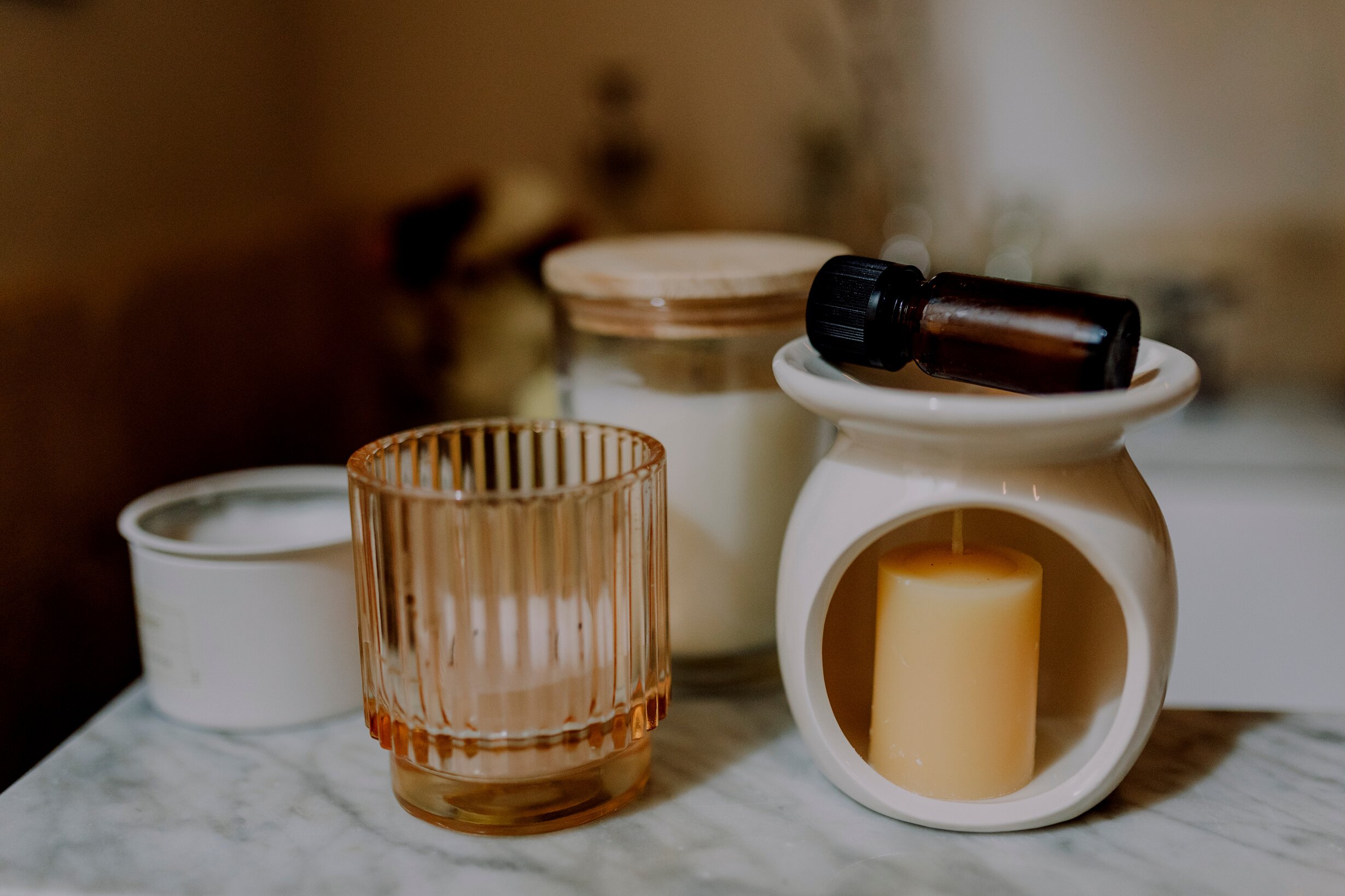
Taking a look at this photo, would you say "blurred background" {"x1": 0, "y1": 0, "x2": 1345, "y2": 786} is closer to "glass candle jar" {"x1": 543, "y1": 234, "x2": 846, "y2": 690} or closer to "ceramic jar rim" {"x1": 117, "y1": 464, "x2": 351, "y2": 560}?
"ceramic jar rim" {"x1": 117, "y1": 464, "x2": 351, "y2": 560}

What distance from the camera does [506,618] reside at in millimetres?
448

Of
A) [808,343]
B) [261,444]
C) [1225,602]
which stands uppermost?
[808,343]

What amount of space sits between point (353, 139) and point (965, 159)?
17.8 inches

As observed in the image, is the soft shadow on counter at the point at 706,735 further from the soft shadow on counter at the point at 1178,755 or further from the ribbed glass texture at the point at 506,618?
the soft shadow on counter at the point at 1178,755

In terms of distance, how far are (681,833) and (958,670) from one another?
0.13m

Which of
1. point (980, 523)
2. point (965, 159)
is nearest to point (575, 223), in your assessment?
point (965, 159)

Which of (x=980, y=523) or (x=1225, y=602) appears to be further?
(x=1225, y=602)

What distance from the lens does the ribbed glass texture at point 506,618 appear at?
1.42ft

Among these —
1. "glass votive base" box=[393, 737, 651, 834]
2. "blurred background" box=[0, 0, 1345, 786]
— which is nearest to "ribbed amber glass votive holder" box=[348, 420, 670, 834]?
"glass votive base" box=[393, 737, 651, 834]

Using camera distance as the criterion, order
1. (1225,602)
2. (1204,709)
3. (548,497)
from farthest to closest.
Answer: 1. (1225,602)
2. (1204,709)
3. (548,497)

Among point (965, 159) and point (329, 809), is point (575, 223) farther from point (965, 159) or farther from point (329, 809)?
point (329, 809)

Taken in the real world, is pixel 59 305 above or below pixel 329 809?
above

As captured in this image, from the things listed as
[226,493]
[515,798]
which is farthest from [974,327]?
[226,493]

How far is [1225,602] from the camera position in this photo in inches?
29.8
